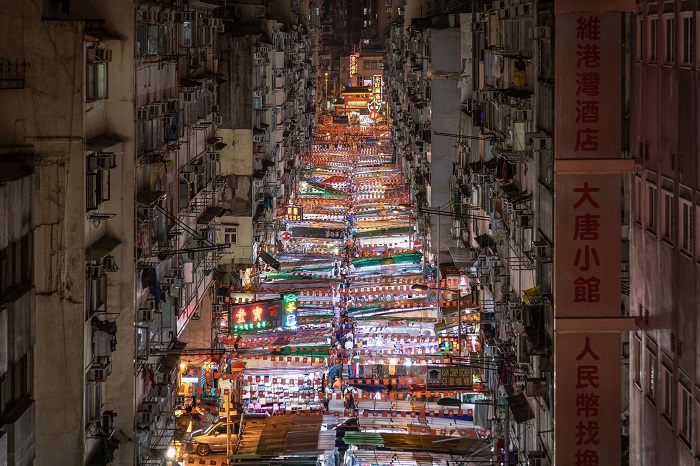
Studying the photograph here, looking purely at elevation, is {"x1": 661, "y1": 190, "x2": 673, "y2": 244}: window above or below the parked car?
above

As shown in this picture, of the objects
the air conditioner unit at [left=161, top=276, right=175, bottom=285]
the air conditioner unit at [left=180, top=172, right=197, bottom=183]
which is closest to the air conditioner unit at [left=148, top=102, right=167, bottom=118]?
the air conditioner unit at [left=161, top=276, right=175, bottom=285]

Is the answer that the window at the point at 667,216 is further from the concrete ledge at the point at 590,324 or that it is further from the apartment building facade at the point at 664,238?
the concrete ledge at the point at 590,324

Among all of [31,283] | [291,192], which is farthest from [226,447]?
[291,192]

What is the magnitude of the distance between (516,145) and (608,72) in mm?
7934

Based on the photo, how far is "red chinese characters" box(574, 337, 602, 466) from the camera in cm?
1279

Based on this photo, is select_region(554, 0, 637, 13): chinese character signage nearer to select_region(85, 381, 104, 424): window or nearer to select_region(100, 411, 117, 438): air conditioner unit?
select_region(85, 381, 104, 424): window

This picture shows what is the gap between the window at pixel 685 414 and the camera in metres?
10.9

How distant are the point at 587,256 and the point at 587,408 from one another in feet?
6.02

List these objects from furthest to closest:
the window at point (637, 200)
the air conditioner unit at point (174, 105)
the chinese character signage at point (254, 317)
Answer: the chinese character signage at point (254, 317) → the air conditioner unit at point (174, 105) → the window at point (637, 200)

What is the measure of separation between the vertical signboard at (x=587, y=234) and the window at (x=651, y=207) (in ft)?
1.29

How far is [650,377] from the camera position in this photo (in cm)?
1281

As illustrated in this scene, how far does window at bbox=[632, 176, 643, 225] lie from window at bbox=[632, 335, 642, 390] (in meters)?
1.50

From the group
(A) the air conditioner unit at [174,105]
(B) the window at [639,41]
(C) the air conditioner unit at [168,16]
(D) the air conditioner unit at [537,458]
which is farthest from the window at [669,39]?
(A) the air conditioner unit at [174,105]

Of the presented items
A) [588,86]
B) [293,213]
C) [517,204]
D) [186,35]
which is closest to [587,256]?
[588,86]
